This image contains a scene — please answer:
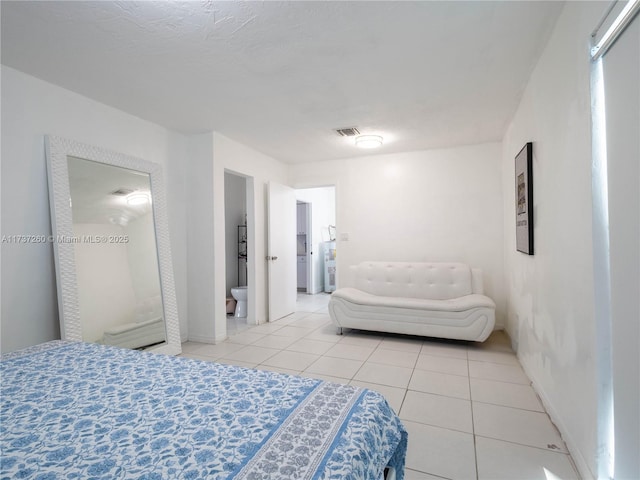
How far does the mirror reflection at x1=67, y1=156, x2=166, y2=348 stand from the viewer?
2.74 meters

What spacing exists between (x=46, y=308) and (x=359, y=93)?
10.2 ft

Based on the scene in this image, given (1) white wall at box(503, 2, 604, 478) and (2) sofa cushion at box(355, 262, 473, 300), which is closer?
(1) white wall at box(503, 2, 604, 478)

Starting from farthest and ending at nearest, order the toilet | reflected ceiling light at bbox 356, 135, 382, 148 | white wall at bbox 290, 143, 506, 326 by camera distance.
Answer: the toilet, white wall at bbox 290, 143, 506, 326, reflected ceiling light at bbox 356, 135, 382, 148

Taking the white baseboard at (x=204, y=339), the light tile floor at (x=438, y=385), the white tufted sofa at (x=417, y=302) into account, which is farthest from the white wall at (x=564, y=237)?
the white baseboard at (x=204, y=339)

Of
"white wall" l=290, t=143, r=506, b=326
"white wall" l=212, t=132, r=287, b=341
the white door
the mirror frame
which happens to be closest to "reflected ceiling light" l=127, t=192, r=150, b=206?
the mirror frame

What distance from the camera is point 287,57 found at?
2281 millimetres

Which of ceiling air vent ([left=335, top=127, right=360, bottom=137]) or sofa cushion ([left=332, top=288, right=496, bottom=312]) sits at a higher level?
ceiling air vent ([left=335, top=127, right=360, bottom=137])

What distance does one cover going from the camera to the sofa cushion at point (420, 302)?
11.6 ft

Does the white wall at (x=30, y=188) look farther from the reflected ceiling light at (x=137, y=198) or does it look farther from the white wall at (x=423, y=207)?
the white wall at (x=423, y=207)

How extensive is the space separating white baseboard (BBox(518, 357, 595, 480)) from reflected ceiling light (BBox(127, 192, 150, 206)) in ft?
12.4

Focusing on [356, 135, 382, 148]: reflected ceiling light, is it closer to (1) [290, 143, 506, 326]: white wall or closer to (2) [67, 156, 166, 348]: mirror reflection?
(1) [290, 143, 506, 326]: white wall

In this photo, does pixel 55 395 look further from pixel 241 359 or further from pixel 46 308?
pixel 241 359

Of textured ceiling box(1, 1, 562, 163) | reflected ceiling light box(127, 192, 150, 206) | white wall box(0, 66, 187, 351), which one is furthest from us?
reflected ceiling light box(127, 192, 150, 206)

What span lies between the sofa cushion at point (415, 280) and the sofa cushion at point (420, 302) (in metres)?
0.13
